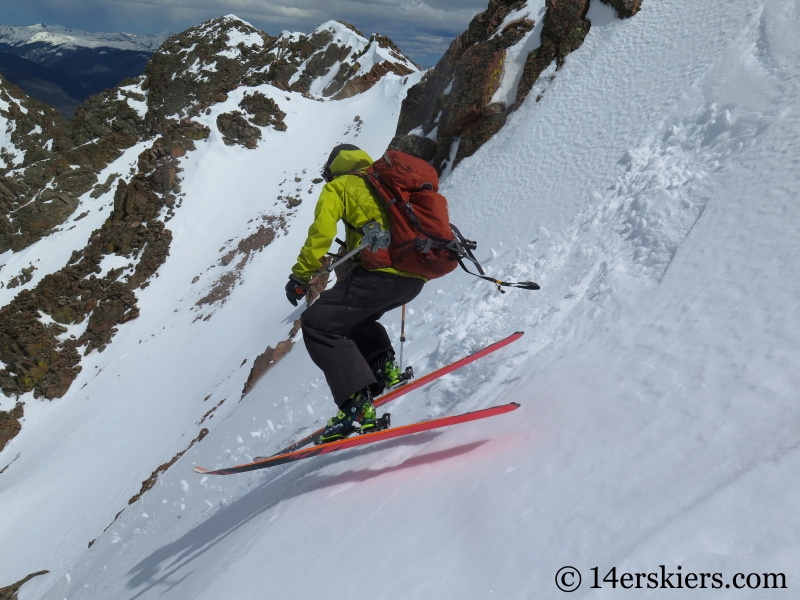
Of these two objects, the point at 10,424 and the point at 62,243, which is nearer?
the point at 10,424

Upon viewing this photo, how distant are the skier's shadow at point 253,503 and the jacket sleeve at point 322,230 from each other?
157cm

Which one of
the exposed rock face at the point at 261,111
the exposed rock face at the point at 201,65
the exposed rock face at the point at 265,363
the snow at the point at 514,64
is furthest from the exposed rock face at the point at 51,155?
the snow at the point at 514,64

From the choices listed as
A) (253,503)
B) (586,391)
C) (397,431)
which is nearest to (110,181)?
(253,503)

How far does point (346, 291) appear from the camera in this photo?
3.66m

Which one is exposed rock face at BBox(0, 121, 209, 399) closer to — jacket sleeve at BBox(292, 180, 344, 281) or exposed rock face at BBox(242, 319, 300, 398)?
exposed rock face at BBox(242, 319, 300, 398)

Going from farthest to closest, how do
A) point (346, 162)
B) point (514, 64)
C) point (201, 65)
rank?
point (201, 65)
point (514, 64)
point (346, 162)

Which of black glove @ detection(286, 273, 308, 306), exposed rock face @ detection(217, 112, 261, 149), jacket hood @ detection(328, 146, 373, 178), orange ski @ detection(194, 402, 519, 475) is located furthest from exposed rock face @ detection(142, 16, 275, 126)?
orange ski @ detection(194, 402, 519, 475)

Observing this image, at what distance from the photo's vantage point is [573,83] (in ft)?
35.5

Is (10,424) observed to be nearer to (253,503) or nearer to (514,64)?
(253,503)

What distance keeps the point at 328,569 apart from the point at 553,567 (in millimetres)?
1308

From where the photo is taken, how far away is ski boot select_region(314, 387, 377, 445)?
3.85 meters

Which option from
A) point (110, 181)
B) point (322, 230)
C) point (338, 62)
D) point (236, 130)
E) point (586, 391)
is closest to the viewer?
point (586, 391)

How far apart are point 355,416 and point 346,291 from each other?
1088 mm

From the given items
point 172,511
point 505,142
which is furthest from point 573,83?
point 172,511
